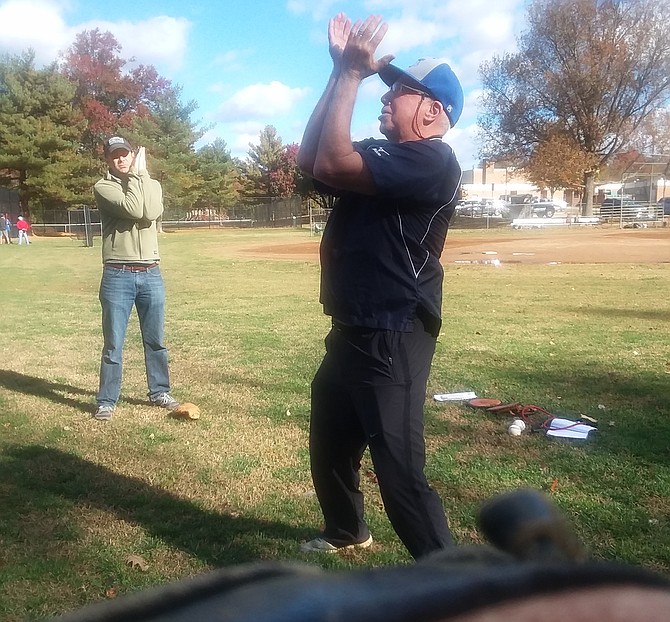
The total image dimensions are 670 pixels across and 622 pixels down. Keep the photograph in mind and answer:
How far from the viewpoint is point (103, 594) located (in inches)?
135

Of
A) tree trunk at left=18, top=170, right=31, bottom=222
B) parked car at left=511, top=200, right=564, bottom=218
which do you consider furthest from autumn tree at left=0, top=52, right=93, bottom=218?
parked car at left=511, top=200, right=564, bottom=218

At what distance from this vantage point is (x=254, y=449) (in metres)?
5.29

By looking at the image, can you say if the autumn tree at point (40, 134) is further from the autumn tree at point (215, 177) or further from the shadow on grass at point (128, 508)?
the shadow on grass at point (128, 508)

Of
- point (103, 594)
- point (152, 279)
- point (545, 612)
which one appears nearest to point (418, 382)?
point (103, 594)

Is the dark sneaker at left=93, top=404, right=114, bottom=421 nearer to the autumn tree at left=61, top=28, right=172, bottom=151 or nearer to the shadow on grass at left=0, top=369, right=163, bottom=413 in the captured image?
the shadow on grass at left=0, top=369, right=163, bottom=413

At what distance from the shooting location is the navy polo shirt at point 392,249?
111 inches

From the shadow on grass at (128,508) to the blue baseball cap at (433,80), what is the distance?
2.25 meters

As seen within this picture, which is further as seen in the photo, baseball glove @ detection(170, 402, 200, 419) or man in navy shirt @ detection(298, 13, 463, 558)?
baseball glove @ detection(170, 402, 200, 419)

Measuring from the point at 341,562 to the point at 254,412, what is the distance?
270 centimetres

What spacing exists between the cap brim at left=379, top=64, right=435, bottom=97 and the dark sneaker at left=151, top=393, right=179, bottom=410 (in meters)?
4.07

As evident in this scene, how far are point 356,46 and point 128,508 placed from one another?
2.93 meters

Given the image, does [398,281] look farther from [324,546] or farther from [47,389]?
[47,389]

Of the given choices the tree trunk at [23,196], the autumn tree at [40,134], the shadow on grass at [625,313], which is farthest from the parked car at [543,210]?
the shadow on grass at [625,313]

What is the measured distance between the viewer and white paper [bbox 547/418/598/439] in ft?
17.5
